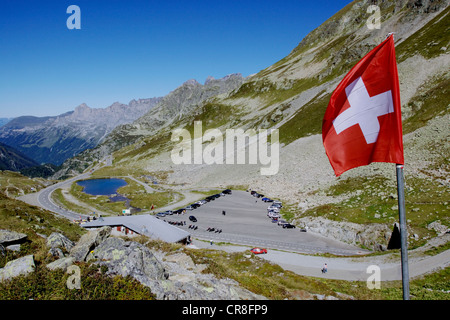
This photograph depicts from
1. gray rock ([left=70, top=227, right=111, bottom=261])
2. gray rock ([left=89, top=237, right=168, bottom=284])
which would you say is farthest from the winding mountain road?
gray rock ([left=70, top=227, right=111, bottom=261])

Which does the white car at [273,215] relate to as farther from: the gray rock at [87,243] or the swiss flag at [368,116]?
the swiss flag at [368,116]

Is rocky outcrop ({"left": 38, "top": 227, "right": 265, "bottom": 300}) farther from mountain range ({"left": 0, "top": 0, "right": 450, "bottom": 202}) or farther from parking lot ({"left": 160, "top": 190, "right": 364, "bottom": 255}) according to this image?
parking lot ({"left": 160, "top": 190, "right": 364, "bottom": 255})

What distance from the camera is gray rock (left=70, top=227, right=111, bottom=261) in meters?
14.1

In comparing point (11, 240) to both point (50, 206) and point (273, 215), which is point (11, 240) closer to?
point (273, 215)

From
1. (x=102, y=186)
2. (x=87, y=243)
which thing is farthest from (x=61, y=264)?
(x=102, y=186)

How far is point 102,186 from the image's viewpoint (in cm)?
12388

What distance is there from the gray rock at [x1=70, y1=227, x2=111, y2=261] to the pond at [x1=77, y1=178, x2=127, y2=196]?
316 ft

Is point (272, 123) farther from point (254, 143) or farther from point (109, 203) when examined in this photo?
point (109, 203)

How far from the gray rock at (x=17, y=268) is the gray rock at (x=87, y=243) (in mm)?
2350

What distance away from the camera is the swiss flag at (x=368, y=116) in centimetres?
834

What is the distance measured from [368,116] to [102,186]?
5211 inches

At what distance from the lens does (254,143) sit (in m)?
116

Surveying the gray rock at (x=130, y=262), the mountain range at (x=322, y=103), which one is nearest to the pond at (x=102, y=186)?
the mountain range at (x=322, y=103)

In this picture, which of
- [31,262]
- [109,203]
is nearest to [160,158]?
[109,203]
